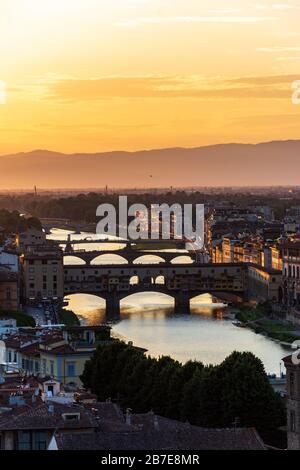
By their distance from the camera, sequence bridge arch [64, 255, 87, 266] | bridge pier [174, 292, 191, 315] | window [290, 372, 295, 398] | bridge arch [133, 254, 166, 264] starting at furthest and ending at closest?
bridge arch [133, 254, 166, 264] < bridge arch [64, 255, 87, 266] < bridge pier [174, 292, 191, 315] < window [290, 372, 295, 398]

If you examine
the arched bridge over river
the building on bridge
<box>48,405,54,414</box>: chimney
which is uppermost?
the building on bridge

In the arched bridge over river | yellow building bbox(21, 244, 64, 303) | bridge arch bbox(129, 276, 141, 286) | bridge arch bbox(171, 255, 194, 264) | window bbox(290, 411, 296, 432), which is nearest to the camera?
window bbox(290, 411, 296, 432)

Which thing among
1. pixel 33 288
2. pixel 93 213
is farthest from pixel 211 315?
pixel 93 213

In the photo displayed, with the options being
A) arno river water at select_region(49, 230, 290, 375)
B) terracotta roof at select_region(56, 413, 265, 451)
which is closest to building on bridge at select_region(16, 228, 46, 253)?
arno river water at select_region(49, 230, 290, 375)

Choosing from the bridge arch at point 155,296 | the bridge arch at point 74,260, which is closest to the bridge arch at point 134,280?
the bridge arch at point 155,296

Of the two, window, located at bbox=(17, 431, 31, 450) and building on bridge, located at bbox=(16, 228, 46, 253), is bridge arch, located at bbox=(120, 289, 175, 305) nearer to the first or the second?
building on bridge, located at bbox=(16, 228, 46, 253)

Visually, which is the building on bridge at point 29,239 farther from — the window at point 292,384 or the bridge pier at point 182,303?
the window at point 292,384

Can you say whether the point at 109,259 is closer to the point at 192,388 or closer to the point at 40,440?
the point at 192,388
